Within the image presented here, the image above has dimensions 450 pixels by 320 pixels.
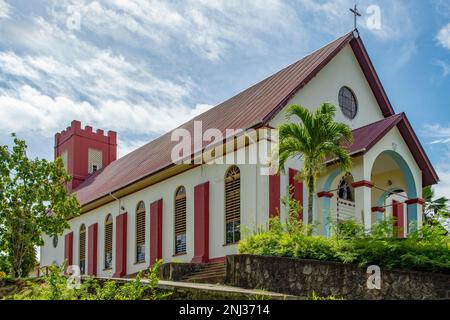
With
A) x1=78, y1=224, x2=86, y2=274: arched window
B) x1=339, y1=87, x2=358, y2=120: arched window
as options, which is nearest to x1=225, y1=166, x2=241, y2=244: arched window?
x1=339, y1=87, x2=358, y2=120: arched window

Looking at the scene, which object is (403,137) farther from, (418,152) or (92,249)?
(92,249)

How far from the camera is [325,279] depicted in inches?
557

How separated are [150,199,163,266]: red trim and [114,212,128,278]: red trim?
264cm

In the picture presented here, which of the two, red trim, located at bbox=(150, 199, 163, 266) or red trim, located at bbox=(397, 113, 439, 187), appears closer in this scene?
red trim, located at bbox=(397, 113, 439, 187)

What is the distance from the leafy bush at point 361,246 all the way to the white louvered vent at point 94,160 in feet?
87.1

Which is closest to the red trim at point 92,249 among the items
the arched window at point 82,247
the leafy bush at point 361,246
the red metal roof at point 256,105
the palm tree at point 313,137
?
the arched window at point 82,247

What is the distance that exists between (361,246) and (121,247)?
629 inches

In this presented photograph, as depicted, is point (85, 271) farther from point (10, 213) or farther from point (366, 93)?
point (366, 93)

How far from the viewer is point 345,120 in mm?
24078

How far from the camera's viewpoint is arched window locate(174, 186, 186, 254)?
24609 mm

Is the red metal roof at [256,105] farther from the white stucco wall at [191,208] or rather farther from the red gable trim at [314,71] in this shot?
the white stucco wall at [191,208]

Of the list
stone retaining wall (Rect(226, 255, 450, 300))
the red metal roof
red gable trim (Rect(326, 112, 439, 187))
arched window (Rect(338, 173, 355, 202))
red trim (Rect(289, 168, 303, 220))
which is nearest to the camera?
stone retaining wall (Rect(226, 255, 450, 300))

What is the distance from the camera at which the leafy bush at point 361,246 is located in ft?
45.0

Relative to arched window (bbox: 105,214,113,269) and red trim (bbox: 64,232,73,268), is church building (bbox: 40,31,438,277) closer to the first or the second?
arched window (bbox: 105,214,113,269)
